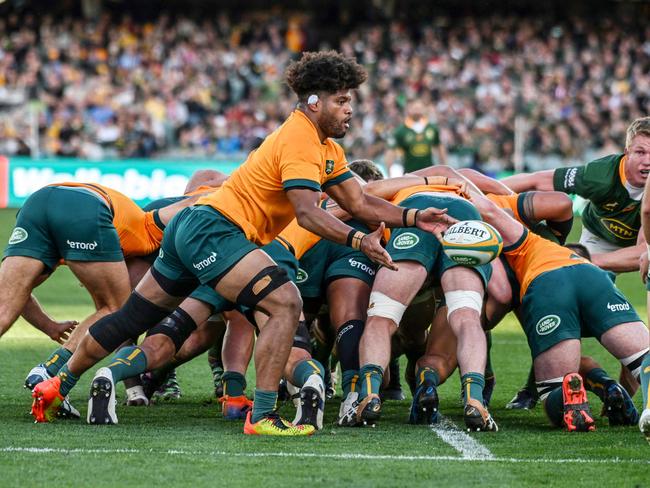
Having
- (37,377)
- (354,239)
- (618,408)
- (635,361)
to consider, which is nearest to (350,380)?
(354,239)

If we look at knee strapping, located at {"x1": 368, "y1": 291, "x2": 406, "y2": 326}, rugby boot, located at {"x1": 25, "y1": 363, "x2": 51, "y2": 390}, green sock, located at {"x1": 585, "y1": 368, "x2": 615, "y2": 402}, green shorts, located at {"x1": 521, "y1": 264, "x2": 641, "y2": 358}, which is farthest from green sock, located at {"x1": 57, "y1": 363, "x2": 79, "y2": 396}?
green sock, located at {"x1": 585, "y1": 368, "x2": 615, "y2": 402}

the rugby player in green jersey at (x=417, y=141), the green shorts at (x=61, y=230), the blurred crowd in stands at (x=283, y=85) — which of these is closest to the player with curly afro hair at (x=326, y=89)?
the green shorts at (x=61, y=230)

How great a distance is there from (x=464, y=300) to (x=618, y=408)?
3.52ft

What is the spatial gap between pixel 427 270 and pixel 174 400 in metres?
2.12

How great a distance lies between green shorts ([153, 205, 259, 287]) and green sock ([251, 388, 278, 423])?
25.4 inches

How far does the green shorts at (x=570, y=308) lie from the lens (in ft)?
22.4

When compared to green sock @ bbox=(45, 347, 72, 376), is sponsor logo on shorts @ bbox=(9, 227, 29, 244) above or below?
above

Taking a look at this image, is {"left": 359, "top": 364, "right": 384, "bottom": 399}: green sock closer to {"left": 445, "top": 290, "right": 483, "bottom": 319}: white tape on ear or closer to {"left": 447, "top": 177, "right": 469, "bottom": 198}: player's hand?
{"left": 445, "top": 290, "right": 483, "bottom": 319}: white tape on ear

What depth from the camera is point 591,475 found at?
5.21 m

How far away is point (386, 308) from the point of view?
22.6 feet

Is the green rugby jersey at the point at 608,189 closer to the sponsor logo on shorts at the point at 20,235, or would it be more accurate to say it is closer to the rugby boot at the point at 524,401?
the rugby boot at the point at 524,401

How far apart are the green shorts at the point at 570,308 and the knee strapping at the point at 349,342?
1018mm

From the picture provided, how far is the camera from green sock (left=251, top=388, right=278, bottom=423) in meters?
6.23

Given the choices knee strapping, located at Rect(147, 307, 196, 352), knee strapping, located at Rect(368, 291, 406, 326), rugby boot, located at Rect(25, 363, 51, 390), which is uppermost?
knee strapping, located at Rect(368, 291, 406, 326)
